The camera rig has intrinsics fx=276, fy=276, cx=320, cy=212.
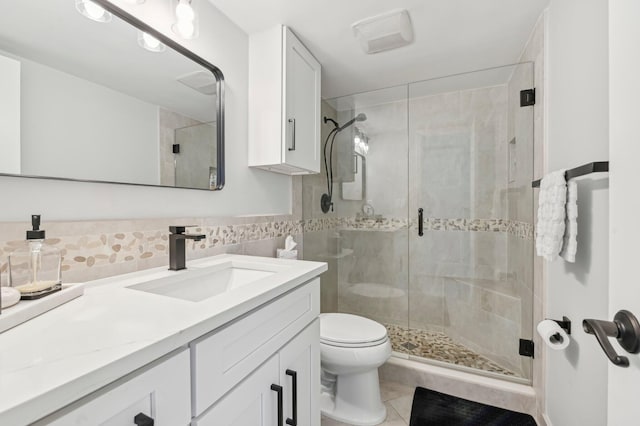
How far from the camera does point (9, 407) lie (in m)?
0.31

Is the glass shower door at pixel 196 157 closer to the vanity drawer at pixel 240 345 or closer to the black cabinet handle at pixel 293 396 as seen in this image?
the vanity drawer at pixel 240 345

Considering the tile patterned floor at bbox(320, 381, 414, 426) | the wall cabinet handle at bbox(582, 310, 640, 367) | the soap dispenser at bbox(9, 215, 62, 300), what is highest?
the soap dispenser at bbox(9, 215, 62, 300)

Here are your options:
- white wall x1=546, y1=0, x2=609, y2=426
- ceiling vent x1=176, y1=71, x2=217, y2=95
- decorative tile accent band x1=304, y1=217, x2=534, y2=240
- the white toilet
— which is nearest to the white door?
white wall x1=546, y1=0, x2=609, y2=426

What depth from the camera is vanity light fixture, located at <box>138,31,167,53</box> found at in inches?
40.6

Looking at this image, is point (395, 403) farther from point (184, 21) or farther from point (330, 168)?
point (184, 21)

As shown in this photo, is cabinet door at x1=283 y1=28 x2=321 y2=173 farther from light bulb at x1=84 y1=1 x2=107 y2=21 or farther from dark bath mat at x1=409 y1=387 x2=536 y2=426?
dark bath mat at x1=409 y1=387 x2=536 y2=426

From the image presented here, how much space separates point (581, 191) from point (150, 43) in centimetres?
171

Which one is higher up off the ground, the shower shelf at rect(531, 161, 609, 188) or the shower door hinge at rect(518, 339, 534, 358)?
the shower shelf at rect(531, 161, 609, 188)

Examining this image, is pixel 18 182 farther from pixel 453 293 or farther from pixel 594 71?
pixel 453 293

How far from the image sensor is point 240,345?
2.27 ft

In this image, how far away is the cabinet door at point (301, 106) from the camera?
1.50 m

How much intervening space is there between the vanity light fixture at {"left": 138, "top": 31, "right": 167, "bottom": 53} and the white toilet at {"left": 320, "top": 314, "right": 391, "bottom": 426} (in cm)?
154

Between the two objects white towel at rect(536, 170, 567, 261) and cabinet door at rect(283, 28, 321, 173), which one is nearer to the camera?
white towel at rect(536, 170, 567, 261)

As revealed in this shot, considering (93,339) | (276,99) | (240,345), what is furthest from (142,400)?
(276,99)
